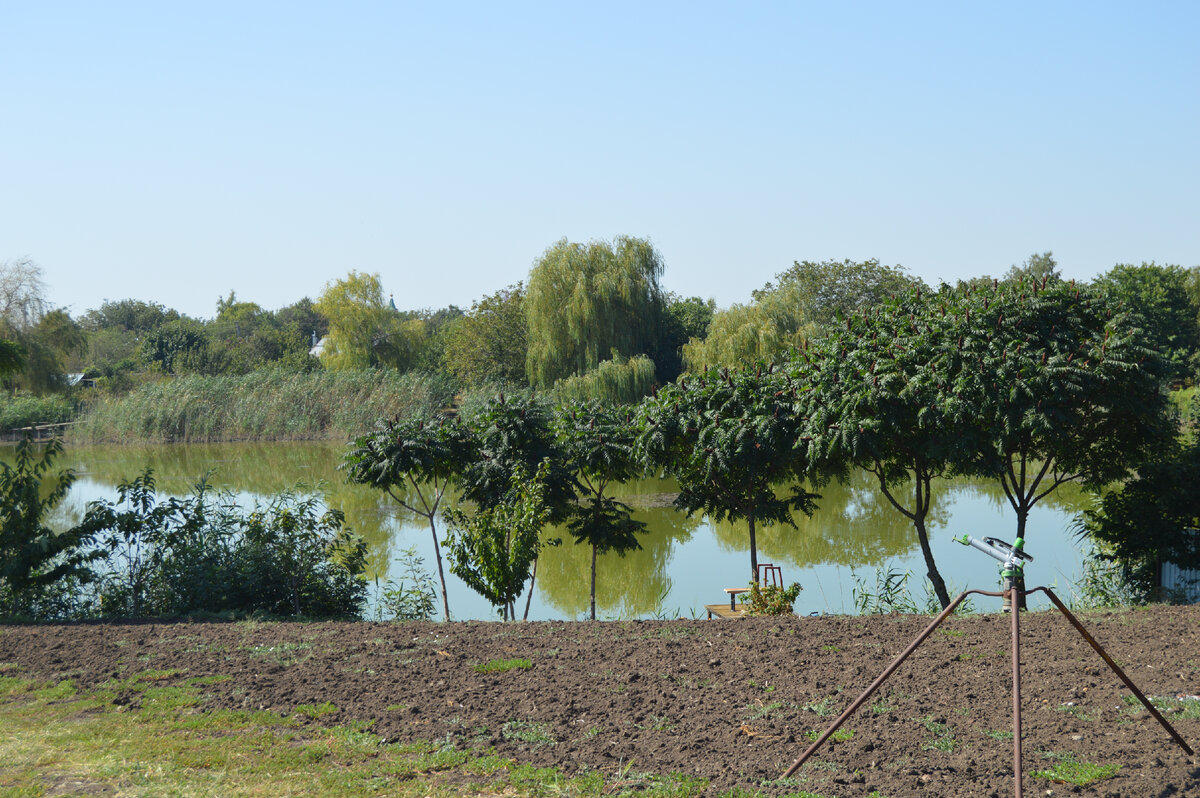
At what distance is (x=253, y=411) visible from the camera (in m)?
37.7

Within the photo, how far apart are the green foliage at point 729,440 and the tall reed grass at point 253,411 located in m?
24.7

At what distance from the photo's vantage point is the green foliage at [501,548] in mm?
11188

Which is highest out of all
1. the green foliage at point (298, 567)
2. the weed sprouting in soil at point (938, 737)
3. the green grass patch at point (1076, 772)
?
the green foliage at point (298, 567)

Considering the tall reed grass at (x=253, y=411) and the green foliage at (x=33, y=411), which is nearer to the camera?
the tall reed grass at (x=253, y=411)

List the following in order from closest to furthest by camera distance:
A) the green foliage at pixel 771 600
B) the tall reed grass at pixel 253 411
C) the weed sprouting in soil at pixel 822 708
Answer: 1. the weed sprouting in soil at pixel 822 708
2. the green foliage at pixel 771 600
3. the tall reed grass at pixel 253 411

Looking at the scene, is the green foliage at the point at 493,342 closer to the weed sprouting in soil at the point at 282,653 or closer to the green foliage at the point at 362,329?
the green foliage at the point at 362,329

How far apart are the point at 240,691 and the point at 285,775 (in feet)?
6.15

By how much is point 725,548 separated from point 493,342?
26.9 metres

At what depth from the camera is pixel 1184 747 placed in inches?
189

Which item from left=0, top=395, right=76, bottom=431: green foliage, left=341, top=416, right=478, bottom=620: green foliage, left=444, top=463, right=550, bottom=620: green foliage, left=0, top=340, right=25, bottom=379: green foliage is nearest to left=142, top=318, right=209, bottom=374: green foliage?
left=0, top=395, right=76, bottom=431: green foliage

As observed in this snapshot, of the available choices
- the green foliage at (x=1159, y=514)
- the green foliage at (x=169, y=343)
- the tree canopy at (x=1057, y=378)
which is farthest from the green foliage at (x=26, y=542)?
the green foliage at (x=169, y=343)

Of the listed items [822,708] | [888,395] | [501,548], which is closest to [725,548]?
[888,395]

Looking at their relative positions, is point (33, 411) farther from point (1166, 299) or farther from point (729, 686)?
point (1166, 299)

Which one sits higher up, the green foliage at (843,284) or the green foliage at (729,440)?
the green foliage at (843,284)
